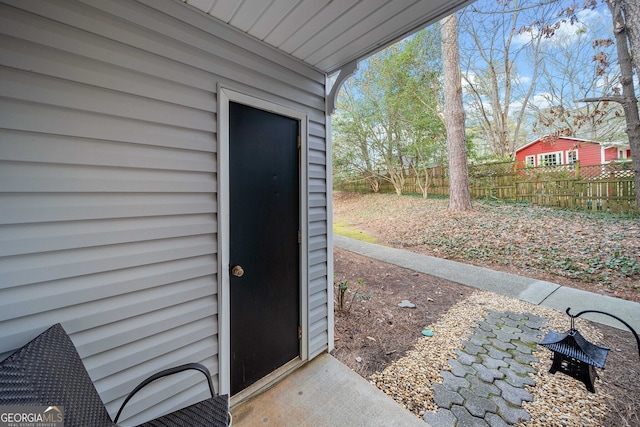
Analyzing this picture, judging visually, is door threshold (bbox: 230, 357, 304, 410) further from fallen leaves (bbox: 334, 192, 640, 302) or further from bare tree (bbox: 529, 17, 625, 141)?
bare tree (bbox: 529, 17, 625, 141)

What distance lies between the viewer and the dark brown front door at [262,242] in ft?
5.53

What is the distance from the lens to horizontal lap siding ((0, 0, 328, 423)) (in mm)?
1039

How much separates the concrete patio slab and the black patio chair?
600 millimetres

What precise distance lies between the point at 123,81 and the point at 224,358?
1.72m

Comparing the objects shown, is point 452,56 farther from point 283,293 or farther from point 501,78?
point 283,293

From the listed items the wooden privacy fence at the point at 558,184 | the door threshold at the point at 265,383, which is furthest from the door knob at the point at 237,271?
the wooden privacy fence at the point at 558,184

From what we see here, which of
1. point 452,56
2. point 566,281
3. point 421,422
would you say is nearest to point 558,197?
point 566,281

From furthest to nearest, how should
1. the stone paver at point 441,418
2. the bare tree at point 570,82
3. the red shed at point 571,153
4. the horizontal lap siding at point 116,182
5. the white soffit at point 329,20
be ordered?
the red shed at point 571,153 < the bare tree at point 570,82 < the stone paver at point 441,418 < the white soffit at point 329,20 < the horizontal lap siding at point 116,182

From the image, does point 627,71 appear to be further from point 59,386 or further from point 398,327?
point 59,386

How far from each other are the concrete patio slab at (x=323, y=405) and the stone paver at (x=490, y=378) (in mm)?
268

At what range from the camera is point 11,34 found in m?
1.01

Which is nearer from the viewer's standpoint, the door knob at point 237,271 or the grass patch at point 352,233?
the door knob at point 237,271

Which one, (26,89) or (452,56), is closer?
(26,89)

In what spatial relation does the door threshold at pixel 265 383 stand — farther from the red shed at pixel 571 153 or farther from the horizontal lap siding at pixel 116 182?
the red shed at pixel 571 153
